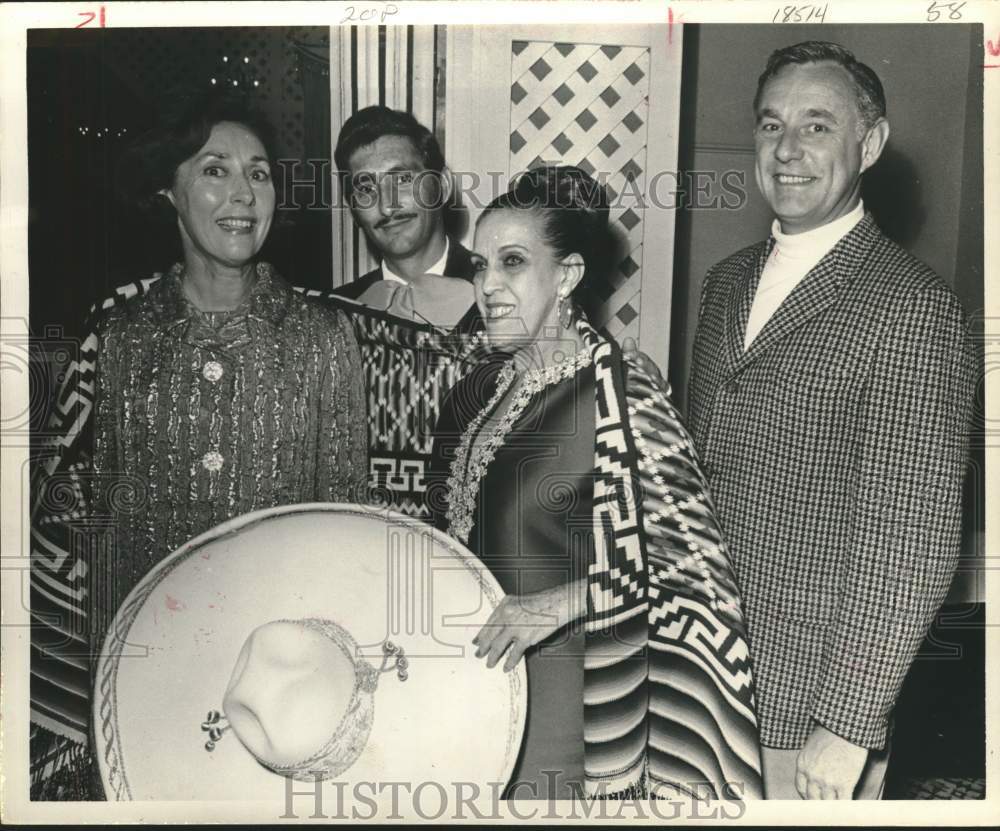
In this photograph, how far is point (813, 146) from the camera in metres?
2.12

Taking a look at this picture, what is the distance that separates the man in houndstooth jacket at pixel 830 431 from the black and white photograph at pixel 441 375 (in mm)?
16

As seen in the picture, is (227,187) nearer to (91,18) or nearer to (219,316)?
(219,316)

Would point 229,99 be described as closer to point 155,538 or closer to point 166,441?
point 166,441

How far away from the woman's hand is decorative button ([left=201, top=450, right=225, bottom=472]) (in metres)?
0.68

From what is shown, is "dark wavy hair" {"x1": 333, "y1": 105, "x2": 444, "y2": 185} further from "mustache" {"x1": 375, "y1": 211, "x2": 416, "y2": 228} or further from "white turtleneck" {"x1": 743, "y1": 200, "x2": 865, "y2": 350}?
"white turtleneck" {"x1": 743, "y1": 200, "x2": 865, "y2": 350}

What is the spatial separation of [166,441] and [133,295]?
0.33 metres

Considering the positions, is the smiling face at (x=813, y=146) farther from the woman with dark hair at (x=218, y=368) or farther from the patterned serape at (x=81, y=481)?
the woman with dark hair at (x=218, y=368)

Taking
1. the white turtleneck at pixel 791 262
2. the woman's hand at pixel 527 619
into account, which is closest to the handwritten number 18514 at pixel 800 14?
the white turtleneck at pixel 791 262

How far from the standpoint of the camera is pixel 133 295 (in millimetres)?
2232

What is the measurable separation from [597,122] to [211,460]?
3.63 feet

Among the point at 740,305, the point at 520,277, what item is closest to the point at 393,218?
the point at 520,277

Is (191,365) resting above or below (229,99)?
below

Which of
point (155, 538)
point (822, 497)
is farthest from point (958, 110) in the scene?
point (155, 538)

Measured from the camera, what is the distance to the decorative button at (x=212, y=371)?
7.25 ft
